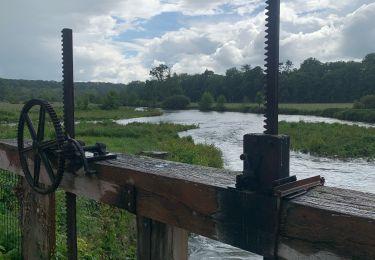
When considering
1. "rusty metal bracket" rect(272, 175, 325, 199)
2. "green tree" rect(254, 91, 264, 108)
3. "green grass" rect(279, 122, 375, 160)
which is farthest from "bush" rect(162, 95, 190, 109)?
"rusty metal bracket" rect(272, 175, 325, 199)

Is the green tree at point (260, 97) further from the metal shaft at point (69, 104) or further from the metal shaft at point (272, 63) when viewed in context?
the metal shaft at point (69, 104)

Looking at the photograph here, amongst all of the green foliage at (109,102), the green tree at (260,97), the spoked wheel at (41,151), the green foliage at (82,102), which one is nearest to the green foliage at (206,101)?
the green foliage at (109,102)

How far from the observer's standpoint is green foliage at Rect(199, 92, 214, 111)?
108875mm

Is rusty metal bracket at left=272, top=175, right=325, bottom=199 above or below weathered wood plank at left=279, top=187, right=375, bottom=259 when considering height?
above

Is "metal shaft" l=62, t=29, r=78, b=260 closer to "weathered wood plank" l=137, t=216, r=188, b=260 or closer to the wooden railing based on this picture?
the wooden railing

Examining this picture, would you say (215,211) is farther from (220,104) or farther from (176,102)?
(176,102)

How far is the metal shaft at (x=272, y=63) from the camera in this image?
1772mm

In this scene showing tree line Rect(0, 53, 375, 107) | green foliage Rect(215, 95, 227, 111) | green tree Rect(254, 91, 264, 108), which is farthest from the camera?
green foliage Rect(215, 95, 227, 111)

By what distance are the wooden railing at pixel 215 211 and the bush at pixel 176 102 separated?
119 metres

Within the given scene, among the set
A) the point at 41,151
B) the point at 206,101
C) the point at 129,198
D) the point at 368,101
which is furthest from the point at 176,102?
the point at 129,198

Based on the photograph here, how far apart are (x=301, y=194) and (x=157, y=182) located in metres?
0.81

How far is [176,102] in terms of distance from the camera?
124000 mm

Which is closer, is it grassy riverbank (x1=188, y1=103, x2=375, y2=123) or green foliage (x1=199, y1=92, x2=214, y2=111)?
grassy riverbank (x1=188, y1=103, x2=375, y2=123)

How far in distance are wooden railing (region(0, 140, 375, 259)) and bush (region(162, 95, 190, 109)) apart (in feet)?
390
